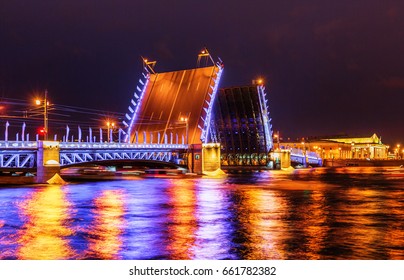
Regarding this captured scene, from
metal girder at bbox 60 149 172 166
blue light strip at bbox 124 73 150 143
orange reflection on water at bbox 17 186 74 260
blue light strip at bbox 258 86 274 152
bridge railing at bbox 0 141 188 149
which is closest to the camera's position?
orange reflection on water at bbox 17 186 74 260

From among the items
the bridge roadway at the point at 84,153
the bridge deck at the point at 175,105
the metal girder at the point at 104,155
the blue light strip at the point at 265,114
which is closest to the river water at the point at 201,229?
the bridge roadway at the point at 84,153

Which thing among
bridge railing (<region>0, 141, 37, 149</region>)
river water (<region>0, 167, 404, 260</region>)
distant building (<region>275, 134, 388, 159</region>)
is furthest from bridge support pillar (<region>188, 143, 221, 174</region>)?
distant building (<region>275, 134, 388, 159</region>)

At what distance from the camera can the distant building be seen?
10712 centimetres

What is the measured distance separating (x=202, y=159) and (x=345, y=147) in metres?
69.0

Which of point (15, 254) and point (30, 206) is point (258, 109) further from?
point (15, 254)

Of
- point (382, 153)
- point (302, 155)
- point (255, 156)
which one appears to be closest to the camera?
point (255, 156)

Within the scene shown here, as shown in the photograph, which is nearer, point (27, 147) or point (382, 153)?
point (27, 147)

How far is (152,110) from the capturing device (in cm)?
5034

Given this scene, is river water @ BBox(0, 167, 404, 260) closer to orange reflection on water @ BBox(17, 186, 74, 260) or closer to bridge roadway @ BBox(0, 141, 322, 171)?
orange reflection on water @ BBox(17, 186, 74, 260)

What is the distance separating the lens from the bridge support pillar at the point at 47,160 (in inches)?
1190

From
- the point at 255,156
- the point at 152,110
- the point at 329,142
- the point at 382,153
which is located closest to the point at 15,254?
the point at 152,110

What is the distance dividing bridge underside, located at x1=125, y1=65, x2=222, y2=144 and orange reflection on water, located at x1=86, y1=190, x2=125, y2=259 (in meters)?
30.8

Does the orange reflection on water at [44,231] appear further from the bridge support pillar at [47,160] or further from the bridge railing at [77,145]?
the bridge support pillar at [47,160]

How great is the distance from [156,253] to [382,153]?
121811 mm
